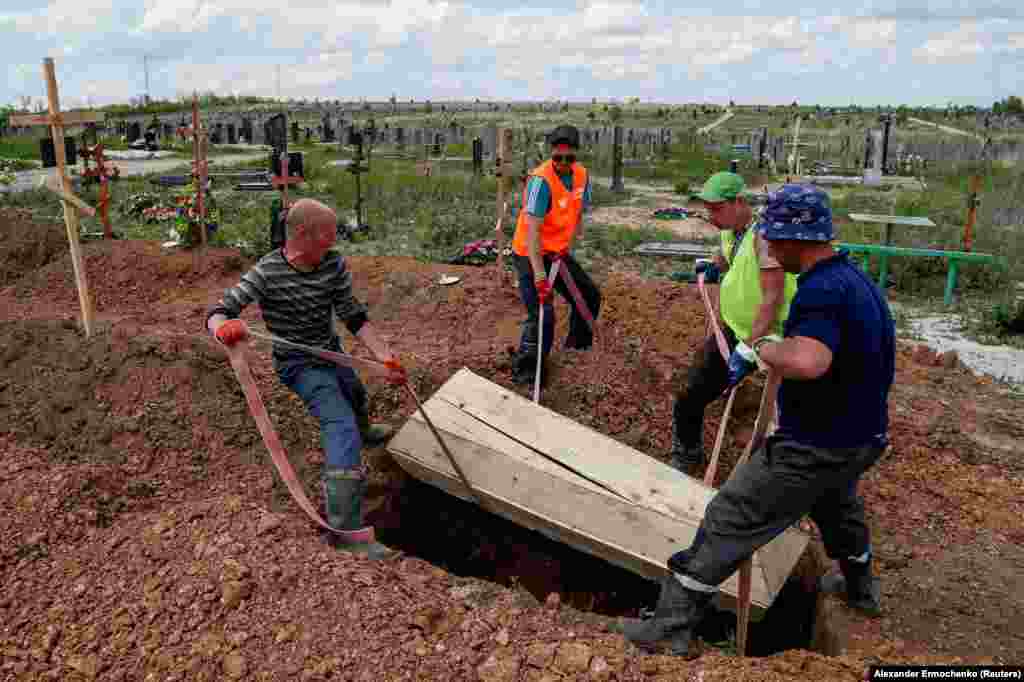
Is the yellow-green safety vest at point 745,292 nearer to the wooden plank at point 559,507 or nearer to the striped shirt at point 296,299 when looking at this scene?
the wooden plank at point 559,507

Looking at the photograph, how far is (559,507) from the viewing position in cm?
374

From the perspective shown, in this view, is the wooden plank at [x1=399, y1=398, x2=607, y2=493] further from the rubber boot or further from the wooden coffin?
the rubber boot

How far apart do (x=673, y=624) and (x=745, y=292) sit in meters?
1.63

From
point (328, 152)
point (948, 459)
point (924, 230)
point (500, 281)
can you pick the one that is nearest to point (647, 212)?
point (924, 230)

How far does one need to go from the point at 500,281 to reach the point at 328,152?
24038mm

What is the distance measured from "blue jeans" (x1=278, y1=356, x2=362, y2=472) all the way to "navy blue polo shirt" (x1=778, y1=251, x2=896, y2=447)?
1839mm

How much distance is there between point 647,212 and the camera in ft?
57.3

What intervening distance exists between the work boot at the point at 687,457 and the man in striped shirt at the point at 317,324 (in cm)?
172

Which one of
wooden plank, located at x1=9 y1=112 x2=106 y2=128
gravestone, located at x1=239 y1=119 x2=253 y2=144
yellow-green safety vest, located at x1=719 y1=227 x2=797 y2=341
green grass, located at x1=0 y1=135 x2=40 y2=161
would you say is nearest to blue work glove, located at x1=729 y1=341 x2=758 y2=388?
yellow-green safety vest, located at x1=719 y1=227 x2=797 y2=341

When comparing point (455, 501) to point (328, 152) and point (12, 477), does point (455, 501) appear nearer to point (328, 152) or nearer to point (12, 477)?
point (12, 477)

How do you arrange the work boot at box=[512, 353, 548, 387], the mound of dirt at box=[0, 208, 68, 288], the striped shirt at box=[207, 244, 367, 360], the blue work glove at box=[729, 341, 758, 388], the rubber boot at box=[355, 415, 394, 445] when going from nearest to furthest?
1. the blue work glove at box=[729, 341, 758, 388]
2. the striped shirt at box=[207, 244, 367, 360]
3. the rubber boot at box=[355, 415, 394, 445]
4. the work boot at box=[512, 353, 548, 387]
5. the mound of dirt at box=[0, 208, 68, 288]

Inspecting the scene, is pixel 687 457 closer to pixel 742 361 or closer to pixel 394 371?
pixel 742 361

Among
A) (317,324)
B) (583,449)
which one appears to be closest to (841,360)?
(583,449)

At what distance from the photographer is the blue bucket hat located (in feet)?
8.54
